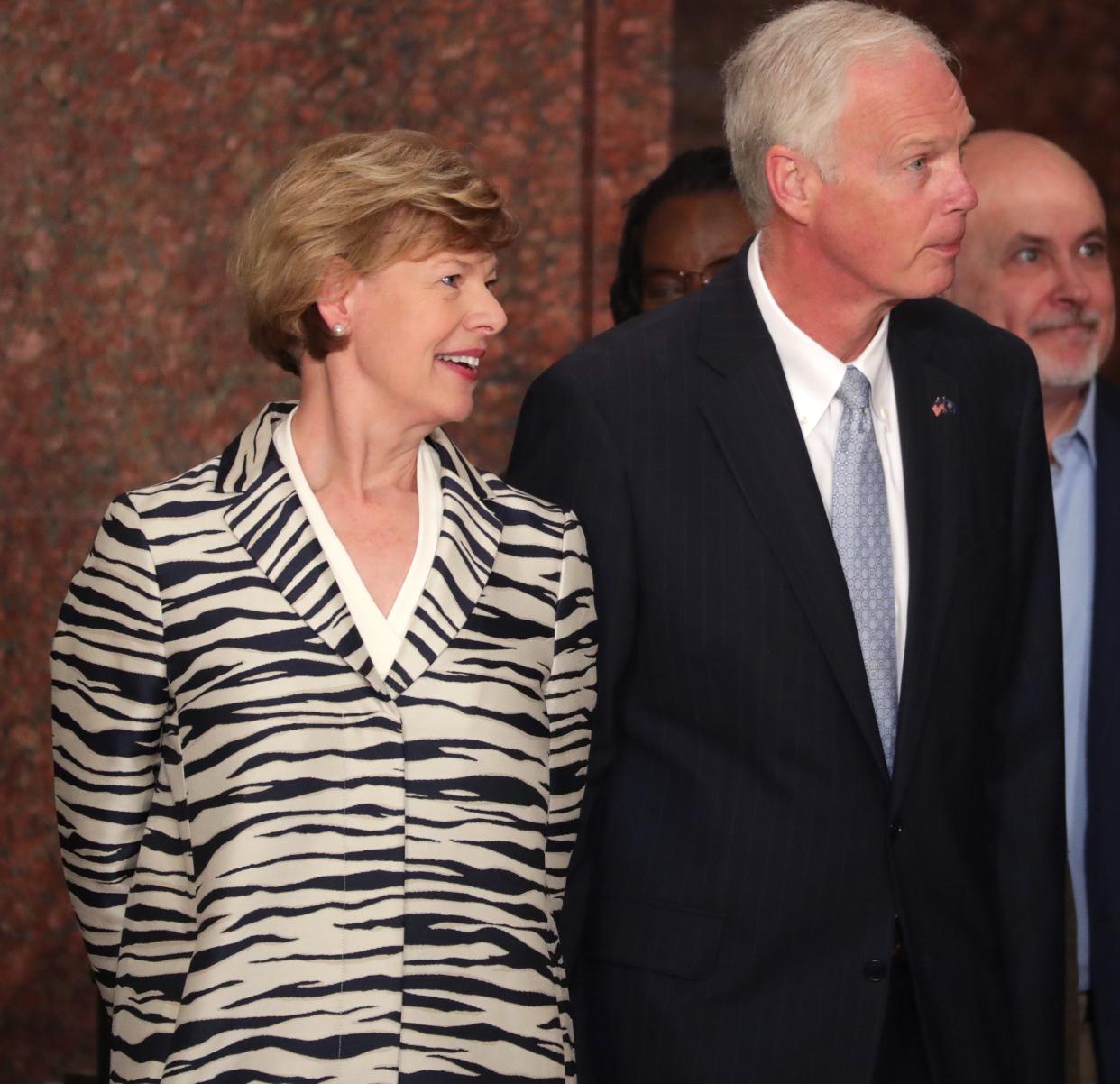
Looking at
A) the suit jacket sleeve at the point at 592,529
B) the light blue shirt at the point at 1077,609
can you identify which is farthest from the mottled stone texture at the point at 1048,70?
the suit jacket sleeve at the point at 592,529

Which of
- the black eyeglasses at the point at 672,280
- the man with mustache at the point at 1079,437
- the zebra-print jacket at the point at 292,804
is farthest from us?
the black eyeglasses at the point at 672,280

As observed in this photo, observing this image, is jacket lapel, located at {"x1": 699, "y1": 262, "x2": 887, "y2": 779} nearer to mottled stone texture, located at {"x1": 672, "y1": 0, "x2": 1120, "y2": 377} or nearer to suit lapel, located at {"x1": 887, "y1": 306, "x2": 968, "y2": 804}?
suit lapel, located at {"x1": 887, "y1": 306, "x2": 968, "y2": 804}

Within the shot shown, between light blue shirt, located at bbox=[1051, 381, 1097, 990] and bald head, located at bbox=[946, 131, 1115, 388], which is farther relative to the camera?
bald head, located at bbox=[946, 131, 1115, 388]

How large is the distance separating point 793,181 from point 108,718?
1.23 m

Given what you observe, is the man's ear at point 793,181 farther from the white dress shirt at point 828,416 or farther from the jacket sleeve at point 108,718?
the jacket sleeve at point 108,718

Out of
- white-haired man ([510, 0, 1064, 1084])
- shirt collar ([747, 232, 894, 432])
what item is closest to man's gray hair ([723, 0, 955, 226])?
white-haired man ([510, 0, 1064, 1084])

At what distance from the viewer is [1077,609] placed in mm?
3316

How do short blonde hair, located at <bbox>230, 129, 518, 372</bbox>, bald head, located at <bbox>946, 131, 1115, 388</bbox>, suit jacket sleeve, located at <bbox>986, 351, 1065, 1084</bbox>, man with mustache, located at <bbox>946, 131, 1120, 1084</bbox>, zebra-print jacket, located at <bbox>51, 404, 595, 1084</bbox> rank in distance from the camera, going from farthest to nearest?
bald head, located at <bbox>946, 131, 1115, 388</bbox>, man with mustache, located at <bbox>946, 131, 1120, 1084</bbox>, suit jacket sleeve, located at <bbox>986, 351, 1065, 1084</bbox>, short blonde hair, located at <bbox>230, 129, 518, 372</bbox>, zebra-print jacket, located at <bbox>51, 404, 595, 1084</bbox>

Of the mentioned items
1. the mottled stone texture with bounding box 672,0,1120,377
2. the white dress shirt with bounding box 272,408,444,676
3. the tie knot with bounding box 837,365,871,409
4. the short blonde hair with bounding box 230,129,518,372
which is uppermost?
the mottled stone texture with bounding box 672,0,1120,377

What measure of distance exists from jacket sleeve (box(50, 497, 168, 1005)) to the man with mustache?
5.35ft

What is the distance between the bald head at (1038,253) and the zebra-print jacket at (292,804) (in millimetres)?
1688

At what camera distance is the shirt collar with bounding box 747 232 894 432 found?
103 inches

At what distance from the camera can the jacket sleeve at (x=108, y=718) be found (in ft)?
7.39

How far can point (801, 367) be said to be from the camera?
2623mm
